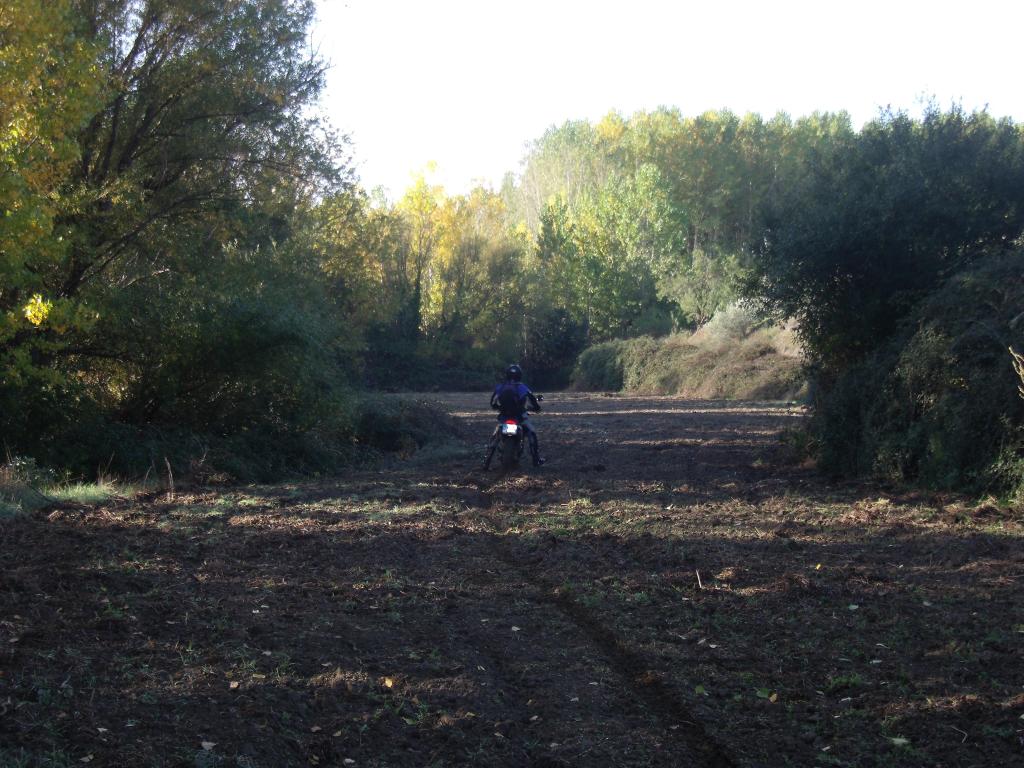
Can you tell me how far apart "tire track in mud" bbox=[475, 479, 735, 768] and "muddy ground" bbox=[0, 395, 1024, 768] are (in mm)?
20

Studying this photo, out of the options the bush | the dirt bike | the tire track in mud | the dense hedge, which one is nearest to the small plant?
the tire track in mud

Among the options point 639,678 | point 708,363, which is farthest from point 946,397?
point 708,363

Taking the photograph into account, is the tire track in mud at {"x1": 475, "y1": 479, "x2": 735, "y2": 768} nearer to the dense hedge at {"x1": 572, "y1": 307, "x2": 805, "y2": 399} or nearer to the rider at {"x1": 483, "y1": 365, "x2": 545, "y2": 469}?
the rider at {"x1": 483, "y1": 365, "x2": 545, "y2": 469}

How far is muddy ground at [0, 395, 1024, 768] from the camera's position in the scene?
470cm

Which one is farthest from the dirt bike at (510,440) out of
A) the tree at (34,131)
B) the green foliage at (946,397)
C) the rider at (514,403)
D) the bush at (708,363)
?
the bush at (708,363)

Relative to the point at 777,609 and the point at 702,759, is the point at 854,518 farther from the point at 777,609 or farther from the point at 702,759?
the point at 702,759

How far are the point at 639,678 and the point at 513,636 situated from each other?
1141mm

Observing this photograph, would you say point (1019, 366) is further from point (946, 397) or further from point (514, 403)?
point (514, 403)

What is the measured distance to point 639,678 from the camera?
5.81 meters

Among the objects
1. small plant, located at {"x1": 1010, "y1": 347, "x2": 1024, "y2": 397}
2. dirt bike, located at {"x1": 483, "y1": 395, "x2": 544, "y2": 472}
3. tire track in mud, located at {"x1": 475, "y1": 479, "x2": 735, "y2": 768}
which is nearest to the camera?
tire track in mud, located at {"x1": 475, "y1": 479, "x2": 735, "y2": 768}

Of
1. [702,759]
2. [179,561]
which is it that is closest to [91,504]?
[179,561]

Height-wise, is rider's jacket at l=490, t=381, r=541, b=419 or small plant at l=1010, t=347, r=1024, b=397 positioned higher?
small plant at l=1010, t=347, r=1024, b=397

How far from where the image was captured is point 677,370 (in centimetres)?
4806

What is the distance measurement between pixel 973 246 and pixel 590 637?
12.1 m
